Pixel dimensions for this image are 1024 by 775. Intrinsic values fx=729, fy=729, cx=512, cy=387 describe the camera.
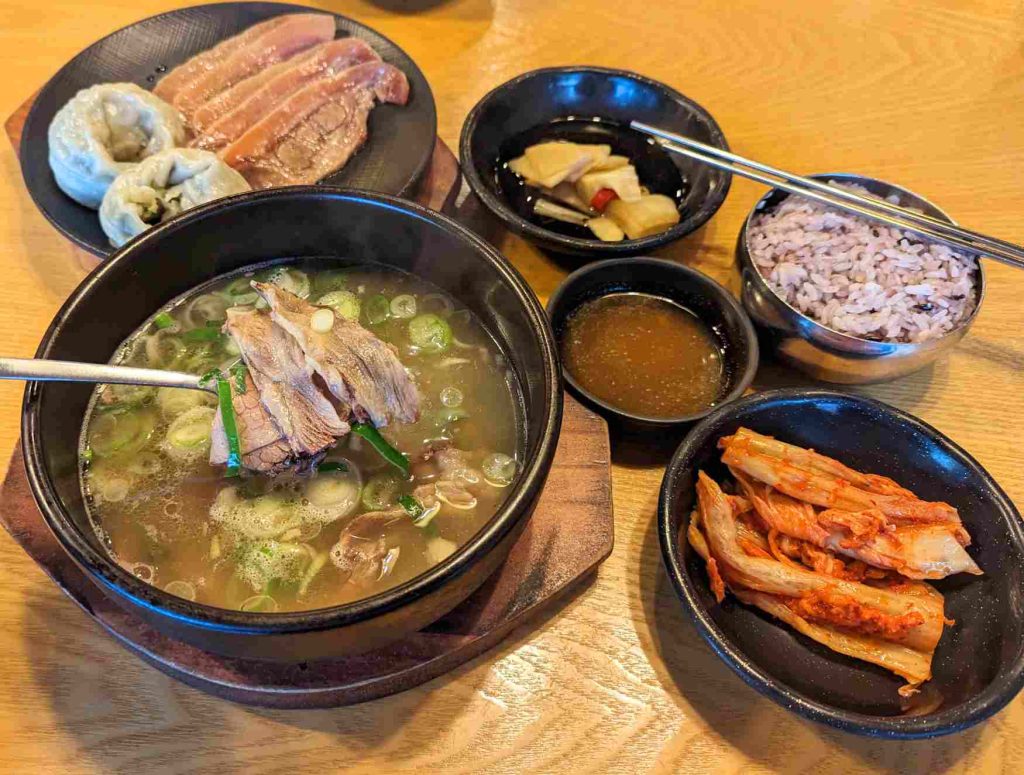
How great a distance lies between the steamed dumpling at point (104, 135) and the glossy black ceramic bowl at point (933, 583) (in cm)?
185

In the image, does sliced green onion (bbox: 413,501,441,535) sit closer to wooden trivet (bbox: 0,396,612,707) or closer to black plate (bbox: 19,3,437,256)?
wooden trivet (bbox: 0,396,612,707)

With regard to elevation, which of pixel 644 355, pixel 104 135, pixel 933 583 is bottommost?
pixel 933 583

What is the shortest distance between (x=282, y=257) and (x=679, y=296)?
3.70 feet

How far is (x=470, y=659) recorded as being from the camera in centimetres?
162

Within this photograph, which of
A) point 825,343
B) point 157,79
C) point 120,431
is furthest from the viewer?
point 157,79

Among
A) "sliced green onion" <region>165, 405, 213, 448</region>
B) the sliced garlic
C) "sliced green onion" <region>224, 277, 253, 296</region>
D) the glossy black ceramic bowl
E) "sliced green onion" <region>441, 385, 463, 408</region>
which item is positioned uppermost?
the sliced garlic

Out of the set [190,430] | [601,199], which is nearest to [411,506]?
[190,430]

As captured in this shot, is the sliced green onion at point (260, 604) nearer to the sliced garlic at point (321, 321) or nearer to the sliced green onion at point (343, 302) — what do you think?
the sliced garlic at point (321, 321)

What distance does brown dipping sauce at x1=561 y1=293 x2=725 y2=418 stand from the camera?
1987 millimetres

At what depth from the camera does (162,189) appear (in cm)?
218

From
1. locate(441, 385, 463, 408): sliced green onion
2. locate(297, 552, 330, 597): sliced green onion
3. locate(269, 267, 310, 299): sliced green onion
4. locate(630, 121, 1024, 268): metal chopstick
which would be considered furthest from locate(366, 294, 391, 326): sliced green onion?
Result: locate(630, 121, 1024, 268): metal chopstick

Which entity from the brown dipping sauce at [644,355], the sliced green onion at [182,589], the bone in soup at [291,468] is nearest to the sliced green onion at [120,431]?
the bone in soup at [291,468]

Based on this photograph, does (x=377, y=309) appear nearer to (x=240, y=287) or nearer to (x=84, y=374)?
(x=240, y=287)

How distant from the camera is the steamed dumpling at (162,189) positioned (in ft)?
6.77
